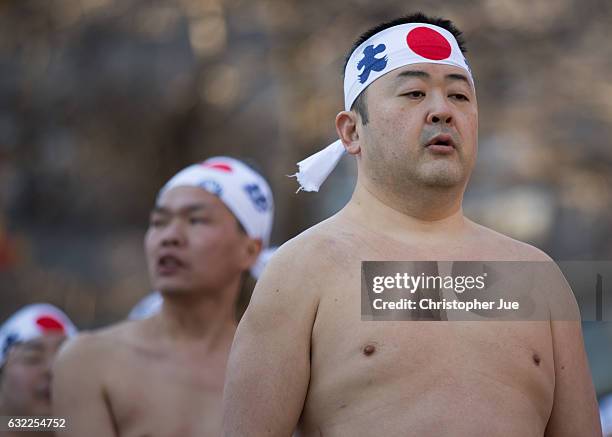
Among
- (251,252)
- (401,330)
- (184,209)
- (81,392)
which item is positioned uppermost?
(184,209)

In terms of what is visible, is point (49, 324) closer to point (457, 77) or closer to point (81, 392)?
point (81, 392)

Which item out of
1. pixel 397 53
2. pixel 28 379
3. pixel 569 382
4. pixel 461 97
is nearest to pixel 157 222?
pixel 28 379

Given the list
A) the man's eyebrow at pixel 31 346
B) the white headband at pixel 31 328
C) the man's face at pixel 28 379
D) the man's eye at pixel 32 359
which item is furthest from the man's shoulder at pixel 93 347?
the white headband at pixel 31 328

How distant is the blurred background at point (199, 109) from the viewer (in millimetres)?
12828

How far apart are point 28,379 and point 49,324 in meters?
0.76

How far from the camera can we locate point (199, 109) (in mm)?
14055

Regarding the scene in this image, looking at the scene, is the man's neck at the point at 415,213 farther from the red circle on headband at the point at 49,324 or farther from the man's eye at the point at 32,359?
the red circle on headband at the point at 49,324

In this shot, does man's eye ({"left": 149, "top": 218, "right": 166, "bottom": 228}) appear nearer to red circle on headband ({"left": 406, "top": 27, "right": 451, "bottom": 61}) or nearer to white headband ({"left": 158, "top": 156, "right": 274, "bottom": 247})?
white headband ({"left": 158, "top": 156, "right": 274, "bottom": 247})

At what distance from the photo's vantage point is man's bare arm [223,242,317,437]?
313cm

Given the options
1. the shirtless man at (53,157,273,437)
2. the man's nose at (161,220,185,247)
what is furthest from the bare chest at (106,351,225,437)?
the man's nose at (161,220,185,247)

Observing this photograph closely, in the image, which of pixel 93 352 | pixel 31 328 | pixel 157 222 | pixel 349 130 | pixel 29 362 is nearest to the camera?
pixel 349 130

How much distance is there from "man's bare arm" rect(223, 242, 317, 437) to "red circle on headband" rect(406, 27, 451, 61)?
31.8 inches

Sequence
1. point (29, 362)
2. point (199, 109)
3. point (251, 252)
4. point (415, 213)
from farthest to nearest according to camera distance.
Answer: point (199, 109) < point (29, 362) < point (251, 252) < point (415, 213)

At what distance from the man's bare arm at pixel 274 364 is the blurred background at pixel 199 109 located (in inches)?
366
